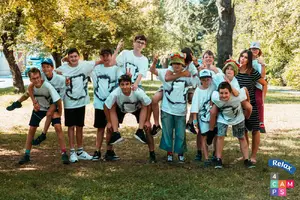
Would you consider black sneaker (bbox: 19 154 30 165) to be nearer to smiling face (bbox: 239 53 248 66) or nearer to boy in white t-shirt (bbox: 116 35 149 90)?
boy in white t-shirt (bbox: 116 35 149 90)

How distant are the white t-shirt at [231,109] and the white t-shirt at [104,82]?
1.65m

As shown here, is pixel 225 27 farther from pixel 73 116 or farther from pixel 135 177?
pixel 135 177

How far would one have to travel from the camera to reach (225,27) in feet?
47.9

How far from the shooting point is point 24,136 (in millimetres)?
9945

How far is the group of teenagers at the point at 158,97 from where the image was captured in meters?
6.66

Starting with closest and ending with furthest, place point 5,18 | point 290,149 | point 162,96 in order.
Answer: point 162,96 → point 290,149 → point 5,18

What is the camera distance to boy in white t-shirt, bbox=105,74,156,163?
660 cm

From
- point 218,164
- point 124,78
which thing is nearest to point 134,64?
point 124,78

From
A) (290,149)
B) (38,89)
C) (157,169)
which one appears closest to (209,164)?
(157,169)

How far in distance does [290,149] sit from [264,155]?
0.95m

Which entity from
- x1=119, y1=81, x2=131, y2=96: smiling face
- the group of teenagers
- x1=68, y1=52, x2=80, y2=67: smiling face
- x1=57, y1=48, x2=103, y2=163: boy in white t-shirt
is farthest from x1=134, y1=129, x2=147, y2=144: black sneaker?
x1=68, y1=52, x2=80, y2=67: smiling face

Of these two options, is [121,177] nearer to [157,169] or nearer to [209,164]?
[157,169]

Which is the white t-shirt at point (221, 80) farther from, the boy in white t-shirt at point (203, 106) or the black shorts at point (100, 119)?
the black shorts at point (100, 119)

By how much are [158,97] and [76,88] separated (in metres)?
1.35
